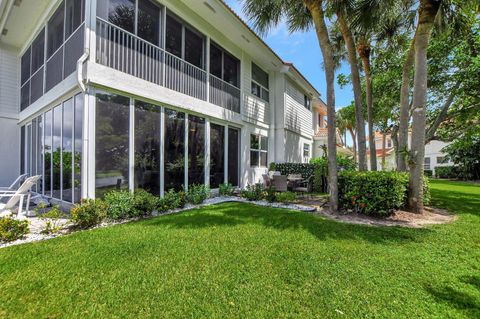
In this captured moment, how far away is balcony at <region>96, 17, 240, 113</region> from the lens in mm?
6574

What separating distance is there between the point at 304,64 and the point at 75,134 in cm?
1590

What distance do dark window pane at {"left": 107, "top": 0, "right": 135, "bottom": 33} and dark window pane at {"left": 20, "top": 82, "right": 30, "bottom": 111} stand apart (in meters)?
6.95

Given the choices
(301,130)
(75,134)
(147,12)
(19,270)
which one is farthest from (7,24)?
(301,130)

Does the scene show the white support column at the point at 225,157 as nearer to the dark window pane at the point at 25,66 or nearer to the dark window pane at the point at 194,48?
the dark window pane at the point at 194,48

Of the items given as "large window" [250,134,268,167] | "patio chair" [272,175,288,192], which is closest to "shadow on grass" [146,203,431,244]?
"patio chair" [272,175,288,192]

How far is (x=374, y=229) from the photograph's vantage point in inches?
226

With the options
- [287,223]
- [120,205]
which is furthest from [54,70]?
[287,223]

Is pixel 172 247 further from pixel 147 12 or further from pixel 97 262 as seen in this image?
pixel 147 12

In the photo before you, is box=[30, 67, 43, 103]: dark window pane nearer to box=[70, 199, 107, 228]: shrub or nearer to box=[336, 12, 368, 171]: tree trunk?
box=[70, 199, 107, 228]: shrub

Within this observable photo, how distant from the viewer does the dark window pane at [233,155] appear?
11508 millimetres

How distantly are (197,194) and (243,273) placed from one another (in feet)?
17.9

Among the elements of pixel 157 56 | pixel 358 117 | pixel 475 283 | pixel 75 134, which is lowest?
pixel 475 283

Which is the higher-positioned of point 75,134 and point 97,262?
point 75,134

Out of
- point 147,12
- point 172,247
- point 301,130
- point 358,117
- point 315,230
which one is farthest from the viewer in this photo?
point 301,130
